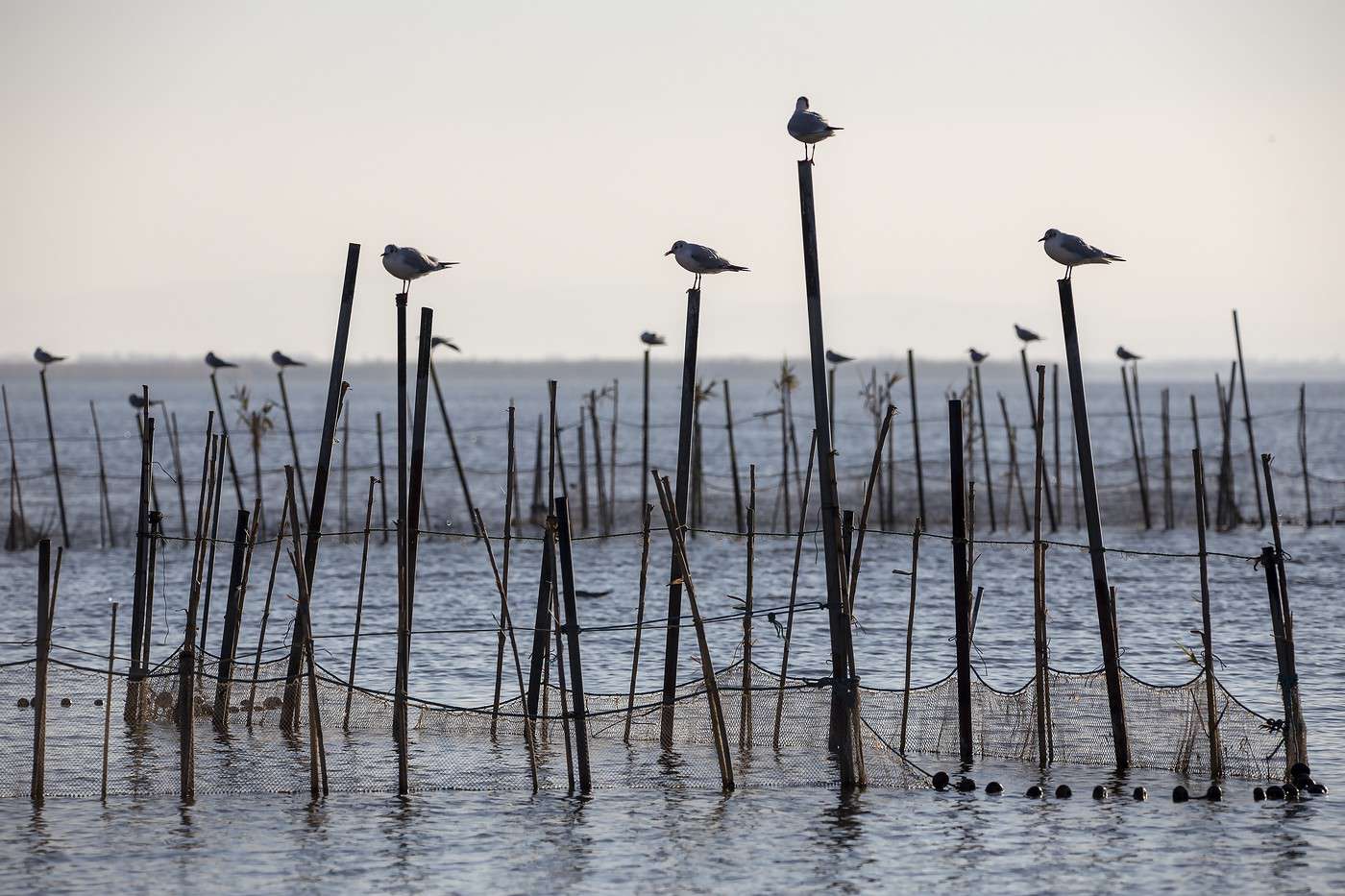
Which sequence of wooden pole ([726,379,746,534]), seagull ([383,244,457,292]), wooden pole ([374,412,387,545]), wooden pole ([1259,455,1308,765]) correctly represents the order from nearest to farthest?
1. wooden pole ([1259,455,1308,765])
2. seagull ([383,244,457,292])
3. wooden pole ([374,412,387,545])
4. wooden pole ([726,379,746,534])

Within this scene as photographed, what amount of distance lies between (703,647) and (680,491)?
1972mm

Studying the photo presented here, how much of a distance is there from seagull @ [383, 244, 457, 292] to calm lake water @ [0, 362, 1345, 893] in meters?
3.79

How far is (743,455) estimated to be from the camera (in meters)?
69.4

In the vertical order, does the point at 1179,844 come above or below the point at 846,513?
below

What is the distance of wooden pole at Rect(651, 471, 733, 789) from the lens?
9797 mm

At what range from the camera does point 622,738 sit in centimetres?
1200

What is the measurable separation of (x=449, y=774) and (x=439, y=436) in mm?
A: 76841

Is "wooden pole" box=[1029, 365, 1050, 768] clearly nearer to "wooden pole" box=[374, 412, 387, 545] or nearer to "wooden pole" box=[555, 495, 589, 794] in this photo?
"wooden pole" box=[555, 495, 589, 794]

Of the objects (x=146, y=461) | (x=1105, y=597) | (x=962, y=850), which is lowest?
(x=962, y=850)

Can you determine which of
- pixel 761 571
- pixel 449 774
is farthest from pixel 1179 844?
pixel 761 571

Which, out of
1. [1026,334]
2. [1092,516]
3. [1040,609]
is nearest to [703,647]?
[1040,609]

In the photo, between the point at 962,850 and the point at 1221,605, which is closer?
the point at 962,850

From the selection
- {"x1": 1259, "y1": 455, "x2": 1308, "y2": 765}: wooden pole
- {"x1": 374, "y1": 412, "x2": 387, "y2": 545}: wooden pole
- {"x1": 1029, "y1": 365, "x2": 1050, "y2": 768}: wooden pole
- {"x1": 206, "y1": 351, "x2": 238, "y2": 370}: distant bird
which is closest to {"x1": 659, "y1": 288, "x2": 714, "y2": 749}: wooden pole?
{"x1": 1029, "y1": 365, "x2": 1050, "y2": 768}: wooden pole

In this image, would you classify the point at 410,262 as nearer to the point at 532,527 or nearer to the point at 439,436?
the point at 532,527
